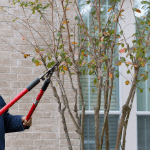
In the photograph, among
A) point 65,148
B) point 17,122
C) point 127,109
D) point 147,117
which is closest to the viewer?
point 17,122

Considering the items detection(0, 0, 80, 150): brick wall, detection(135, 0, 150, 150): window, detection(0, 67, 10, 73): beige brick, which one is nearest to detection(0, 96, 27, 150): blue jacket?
detection(0, 0, 80, 150): brick wall

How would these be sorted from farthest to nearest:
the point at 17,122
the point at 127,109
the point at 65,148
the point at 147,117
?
the point at 147,117 → the point at 65,148 → the point at 127,109 → the point at 17,122

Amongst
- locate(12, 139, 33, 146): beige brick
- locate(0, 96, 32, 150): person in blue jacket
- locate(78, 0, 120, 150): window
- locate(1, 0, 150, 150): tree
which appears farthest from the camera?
locate(78, 0, 120, 150): window

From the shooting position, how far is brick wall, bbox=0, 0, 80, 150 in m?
2.83

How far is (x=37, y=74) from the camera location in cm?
289

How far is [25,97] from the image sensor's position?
2854 millimetres

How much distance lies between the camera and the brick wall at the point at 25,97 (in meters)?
2.83

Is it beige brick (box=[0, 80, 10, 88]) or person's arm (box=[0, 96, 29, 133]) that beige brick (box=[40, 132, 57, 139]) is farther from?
person's arm (box=[0, 96, 29, 133])

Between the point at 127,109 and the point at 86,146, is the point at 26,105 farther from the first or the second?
the point at 127,109

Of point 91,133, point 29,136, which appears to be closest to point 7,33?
point 29,136

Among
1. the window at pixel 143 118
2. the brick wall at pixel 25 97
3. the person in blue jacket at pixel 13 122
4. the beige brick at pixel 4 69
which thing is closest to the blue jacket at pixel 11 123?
the person in blue jacket at pixel 13 122

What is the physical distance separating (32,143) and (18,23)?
62.0 inches

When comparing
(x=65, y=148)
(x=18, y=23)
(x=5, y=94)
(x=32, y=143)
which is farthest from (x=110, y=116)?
(x=18, y=23)

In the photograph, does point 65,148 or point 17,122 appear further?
point 65,148
